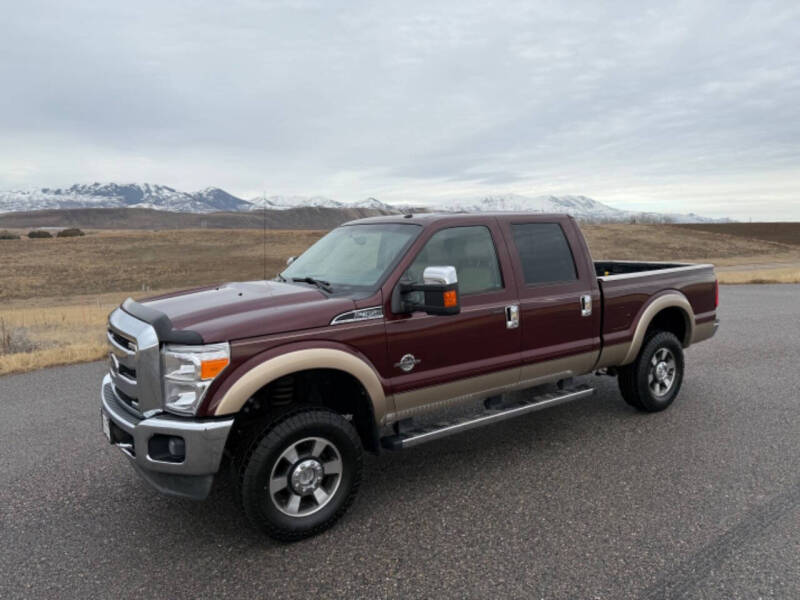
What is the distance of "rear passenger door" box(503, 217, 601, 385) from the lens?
455 centimetres

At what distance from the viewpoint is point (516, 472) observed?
4371mm

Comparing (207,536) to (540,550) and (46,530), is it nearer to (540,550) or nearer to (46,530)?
(46,530)

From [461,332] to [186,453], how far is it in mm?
1945

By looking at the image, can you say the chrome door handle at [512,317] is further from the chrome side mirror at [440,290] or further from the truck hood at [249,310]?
the truck hood at [249,310]

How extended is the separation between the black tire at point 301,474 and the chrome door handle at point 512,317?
4.82 feet

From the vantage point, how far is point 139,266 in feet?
134

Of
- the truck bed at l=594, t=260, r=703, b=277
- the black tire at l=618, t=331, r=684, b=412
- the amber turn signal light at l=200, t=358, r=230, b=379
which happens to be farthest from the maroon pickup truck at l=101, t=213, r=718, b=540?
the truck bed at l=594, t=260, r=703, b=277

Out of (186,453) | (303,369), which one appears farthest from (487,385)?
(186,453)

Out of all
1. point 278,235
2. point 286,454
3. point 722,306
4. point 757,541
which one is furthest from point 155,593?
point 278,235

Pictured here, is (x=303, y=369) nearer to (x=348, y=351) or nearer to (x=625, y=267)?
(x=348, y=351)

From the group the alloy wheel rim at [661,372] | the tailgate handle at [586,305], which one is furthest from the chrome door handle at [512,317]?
the alloy wheel rim at [661,372]

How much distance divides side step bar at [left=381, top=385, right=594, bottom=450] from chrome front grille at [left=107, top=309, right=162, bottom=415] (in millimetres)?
1522

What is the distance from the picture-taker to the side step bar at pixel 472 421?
3.92 metres

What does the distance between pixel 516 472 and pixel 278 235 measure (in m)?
63.6
